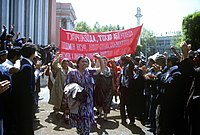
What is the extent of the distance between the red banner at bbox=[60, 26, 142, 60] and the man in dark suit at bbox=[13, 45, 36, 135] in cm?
433

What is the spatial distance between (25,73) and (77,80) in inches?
35.0

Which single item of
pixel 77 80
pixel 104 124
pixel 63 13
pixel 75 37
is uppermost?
pixel 63 13

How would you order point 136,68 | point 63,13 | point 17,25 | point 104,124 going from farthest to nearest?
point 63,13, point 17,25, point 136,68, point 104,124

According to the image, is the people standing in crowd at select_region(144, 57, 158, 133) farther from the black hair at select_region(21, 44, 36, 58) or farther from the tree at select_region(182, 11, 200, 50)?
the tree at select_region(182, 11, 200, 50)

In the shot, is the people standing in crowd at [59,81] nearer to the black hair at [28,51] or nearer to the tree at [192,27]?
the black hair at [28,51]

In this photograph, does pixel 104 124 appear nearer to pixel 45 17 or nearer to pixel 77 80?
pixel 77 80

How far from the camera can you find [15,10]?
864 inches

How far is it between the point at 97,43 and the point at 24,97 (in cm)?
554

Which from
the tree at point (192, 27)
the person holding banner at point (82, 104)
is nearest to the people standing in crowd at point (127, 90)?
the person holding banner at point (82, 104)

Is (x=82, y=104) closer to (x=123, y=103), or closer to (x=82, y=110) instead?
(x=82, y=110)

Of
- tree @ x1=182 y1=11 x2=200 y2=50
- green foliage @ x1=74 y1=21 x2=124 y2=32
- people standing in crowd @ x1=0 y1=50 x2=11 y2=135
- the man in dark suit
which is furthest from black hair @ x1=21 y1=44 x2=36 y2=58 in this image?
green foliage @ x1=74 y1=21 x2=124 y2=32

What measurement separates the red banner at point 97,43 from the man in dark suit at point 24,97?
4.33 metres

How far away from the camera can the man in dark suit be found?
457 cm

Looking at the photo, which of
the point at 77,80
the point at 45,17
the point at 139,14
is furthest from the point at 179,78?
the point at 139,14
